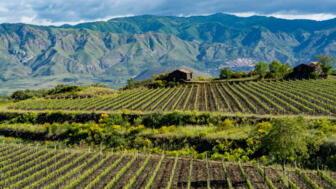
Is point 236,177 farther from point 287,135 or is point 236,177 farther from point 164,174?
point 164,174

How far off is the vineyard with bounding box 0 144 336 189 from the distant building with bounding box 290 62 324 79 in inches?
2474

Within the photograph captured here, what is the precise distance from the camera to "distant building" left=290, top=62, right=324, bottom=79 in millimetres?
73500

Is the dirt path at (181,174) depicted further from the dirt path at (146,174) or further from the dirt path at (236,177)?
the dirt path at (236,177)

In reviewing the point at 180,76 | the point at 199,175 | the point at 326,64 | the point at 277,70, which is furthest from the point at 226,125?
the point at 326,64

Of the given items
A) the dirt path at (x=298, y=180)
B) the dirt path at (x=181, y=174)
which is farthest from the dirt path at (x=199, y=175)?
the dirt path at (x=298, y=180)

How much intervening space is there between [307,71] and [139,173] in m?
71.9

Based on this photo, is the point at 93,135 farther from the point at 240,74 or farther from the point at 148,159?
the point at 240,74

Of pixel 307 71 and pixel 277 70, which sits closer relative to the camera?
pixel 307 71

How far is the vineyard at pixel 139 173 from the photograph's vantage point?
1914 centimetres

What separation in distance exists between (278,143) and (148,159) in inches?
514

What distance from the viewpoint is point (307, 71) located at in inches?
2928

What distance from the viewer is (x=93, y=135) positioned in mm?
36625

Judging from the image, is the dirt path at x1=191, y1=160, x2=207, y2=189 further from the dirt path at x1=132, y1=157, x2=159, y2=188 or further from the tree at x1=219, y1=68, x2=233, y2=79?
the tree at x1=219, y1=68, x2=233, y2=79

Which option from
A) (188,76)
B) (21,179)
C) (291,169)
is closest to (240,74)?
(188,76)
